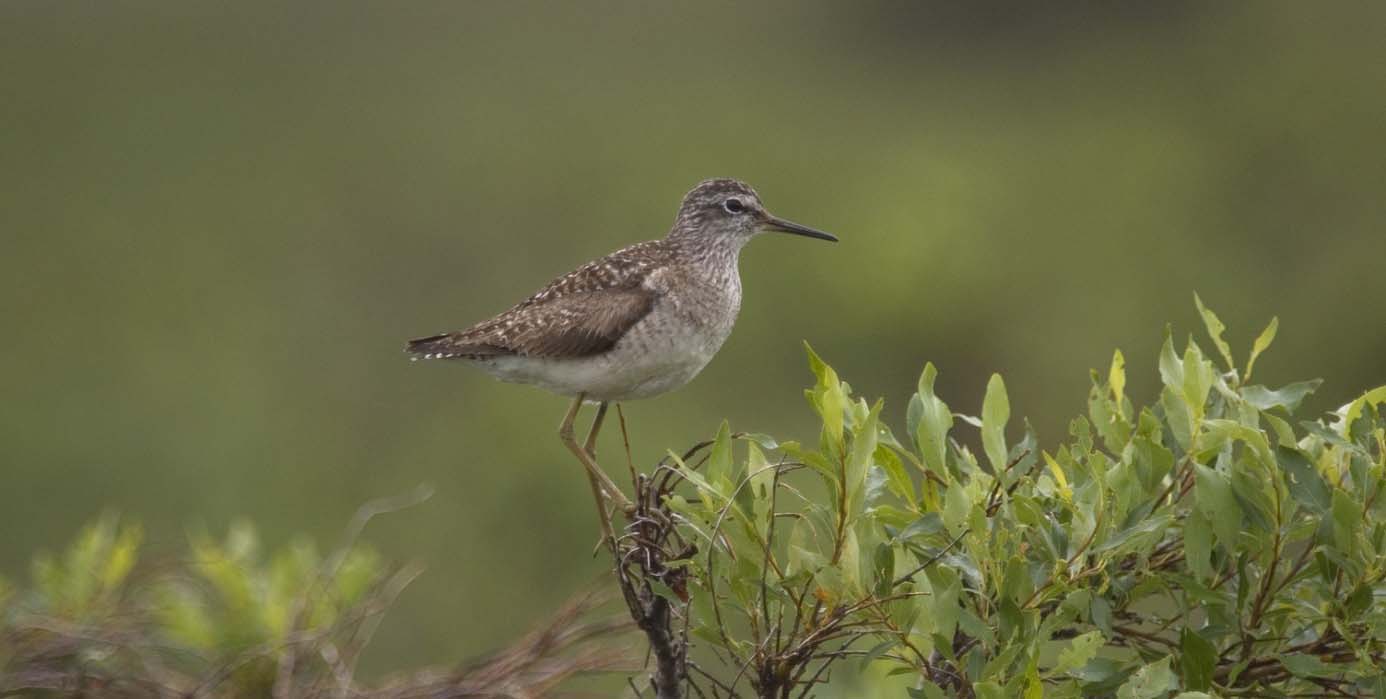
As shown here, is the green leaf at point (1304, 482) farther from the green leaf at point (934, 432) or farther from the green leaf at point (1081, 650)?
the green leaf at point (934, 432)

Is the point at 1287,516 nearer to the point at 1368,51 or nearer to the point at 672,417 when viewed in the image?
the point at 672,417

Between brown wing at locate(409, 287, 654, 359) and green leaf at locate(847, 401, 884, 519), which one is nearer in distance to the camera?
green leaf at locate(847, 401, 884, 519)

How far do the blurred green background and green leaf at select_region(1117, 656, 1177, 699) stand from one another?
11045 millimetres

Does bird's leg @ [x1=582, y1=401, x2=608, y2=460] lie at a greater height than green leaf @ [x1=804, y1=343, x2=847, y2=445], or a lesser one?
greater

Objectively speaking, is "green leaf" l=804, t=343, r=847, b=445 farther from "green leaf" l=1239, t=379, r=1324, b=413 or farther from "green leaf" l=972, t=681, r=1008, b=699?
"green leaf" l=1239, t=379, r=1324, b=413

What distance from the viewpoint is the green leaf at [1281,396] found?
396cm

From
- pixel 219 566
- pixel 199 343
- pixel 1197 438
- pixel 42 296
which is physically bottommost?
pixel 1197 438

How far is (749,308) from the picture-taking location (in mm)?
17406

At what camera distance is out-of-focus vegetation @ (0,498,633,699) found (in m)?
5.93

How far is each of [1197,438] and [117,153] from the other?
1943 cm

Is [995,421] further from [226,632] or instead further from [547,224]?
[547,224]

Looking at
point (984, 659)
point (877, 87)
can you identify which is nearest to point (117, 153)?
point (877, 87)

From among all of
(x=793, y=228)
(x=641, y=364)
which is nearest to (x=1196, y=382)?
(x=641, y=364)

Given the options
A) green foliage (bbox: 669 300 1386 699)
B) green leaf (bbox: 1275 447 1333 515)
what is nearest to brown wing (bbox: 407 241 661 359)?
green foliage (bbox: 669 300 1386 699)
